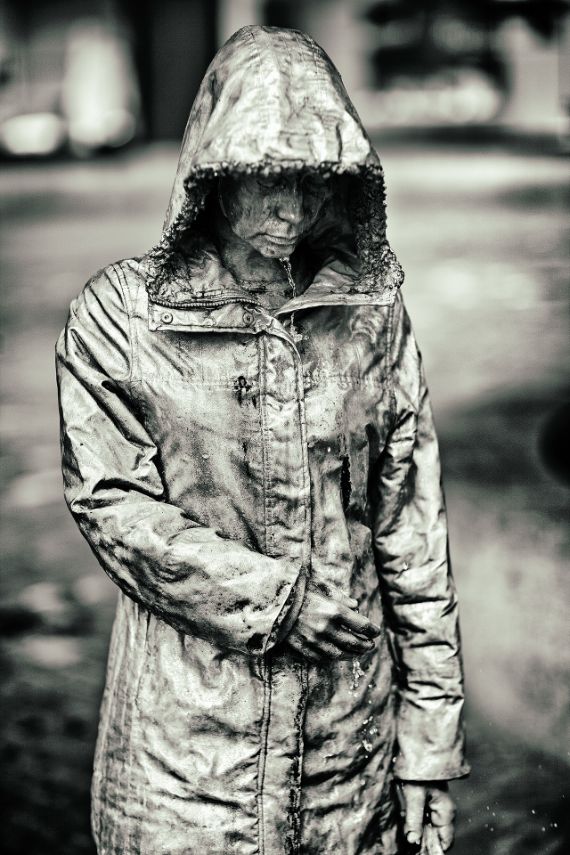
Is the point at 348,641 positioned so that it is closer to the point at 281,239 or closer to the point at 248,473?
the point at 248,473

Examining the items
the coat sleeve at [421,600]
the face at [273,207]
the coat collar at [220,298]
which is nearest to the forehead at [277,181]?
the face at [273,207]

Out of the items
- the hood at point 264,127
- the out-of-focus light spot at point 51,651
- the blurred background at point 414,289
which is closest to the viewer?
the hood at point 264,127

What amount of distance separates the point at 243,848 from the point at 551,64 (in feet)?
13.2

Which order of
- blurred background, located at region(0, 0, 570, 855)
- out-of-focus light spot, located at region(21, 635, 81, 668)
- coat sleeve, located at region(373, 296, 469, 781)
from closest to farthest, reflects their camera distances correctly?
1. coat sleeve, located at region(373, 296, 469, 781)
2. blurred background, located at region(0, 0, 570, 855)
3. out-of-focus light spot, located at region(21, 635, 81, 668)

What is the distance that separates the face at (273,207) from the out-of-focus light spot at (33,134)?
4.29m

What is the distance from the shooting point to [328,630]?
1.66m

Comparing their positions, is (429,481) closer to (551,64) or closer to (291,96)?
(291,96)

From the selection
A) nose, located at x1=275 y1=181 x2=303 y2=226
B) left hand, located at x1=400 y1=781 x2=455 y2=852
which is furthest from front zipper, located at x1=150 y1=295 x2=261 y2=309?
left hand, located at x1=400 y1=781 x2=455 y2=852

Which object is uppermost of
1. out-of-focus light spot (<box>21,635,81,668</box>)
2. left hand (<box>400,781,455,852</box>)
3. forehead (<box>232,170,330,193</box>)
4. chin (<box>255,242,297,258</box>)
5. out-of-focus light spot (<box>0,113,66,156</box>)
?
out-of-focus light spot (<box>0,113,66,156</box>)

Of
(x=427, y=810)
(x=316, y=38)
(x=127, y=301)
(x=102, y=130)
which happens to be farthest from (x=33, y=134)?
(x=427, y=810)

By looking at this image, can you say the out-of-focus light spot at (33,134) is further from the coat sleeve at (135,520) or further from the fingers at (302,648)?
the fingers at (302,648)

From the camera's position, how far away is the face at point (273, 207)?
166 cm

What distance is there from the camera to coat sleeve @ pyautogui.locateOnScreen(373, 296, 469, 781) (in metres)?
1.91

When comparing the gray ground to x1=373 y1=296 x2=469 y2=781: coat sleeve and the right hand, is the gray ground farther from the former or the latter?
the right hand
